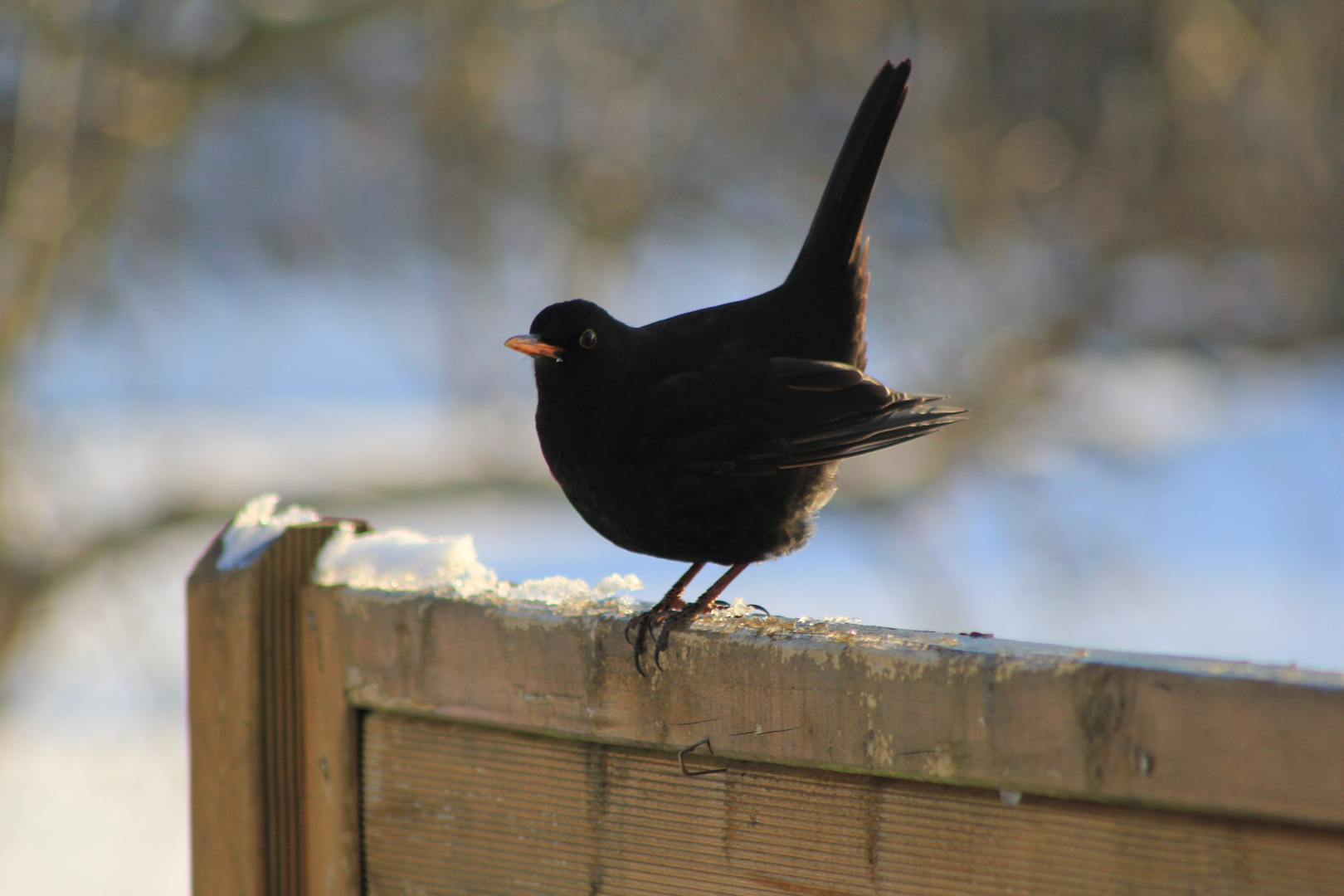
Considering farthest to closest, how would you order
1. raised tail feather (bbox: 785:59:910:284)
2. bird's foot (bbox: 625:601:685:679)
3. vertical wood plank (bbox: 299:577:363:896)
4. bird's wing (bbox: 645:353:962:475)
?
raised tail feather (bbox: 785:59:910:284)
bird's wing (bbox: 645:353:962:475)
vertical wood plank (bbox: 299:577:363:896)
bird's foot (bbox: 625:601:685:679)

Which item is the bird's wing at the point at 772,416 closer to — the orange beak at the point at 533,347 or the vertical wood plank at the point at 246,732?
the orange beak at the point at 533,347

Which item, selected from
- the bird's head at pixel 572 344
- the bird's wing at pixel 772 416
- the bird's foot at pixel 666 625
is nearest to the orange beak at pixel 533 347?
the bird's head at pixel 572 344

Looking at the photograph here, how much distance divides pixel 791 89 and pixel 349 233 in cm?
265

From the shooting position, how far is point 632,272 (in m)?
5.17

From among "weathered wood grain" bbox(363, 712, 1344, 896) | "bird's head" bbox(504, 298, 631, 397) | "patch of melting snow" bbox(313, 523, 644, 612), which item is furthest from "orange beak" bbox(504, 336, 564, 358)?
"weathered wood grain" bbox(363, 712, 1344, 896)

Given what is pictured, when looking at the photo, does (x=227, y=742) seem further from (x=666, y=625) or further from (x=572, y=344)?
(x=572, y=344)

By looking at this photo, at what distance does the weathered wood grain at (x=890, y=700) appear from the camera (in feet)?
3.12

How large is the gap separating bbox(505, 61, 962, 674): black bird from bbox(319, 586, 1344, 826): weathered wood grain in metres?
0.47

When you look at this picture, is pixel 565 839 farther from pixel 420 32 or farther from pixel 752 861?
pixel 420 32

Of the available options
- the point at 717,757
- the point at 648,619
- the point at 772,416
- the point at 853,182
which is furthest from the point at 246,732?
the point at 853,182

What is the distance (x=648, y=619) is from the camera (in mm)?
1547

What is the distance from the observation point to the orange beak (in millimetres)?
2041

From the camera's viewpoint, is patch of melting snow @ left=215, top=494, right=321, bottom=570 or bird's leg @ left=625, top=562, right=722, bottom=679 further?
patch of melting snow @ left=215, top=494, right=321, bottom=570

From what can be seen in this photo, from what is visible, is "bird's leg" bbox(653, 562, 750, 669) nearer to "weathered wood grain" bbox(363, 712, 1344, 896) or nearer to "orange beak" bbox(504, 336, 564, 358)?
"weathered wood grain" bbox(363, 712, 1344, 896)
